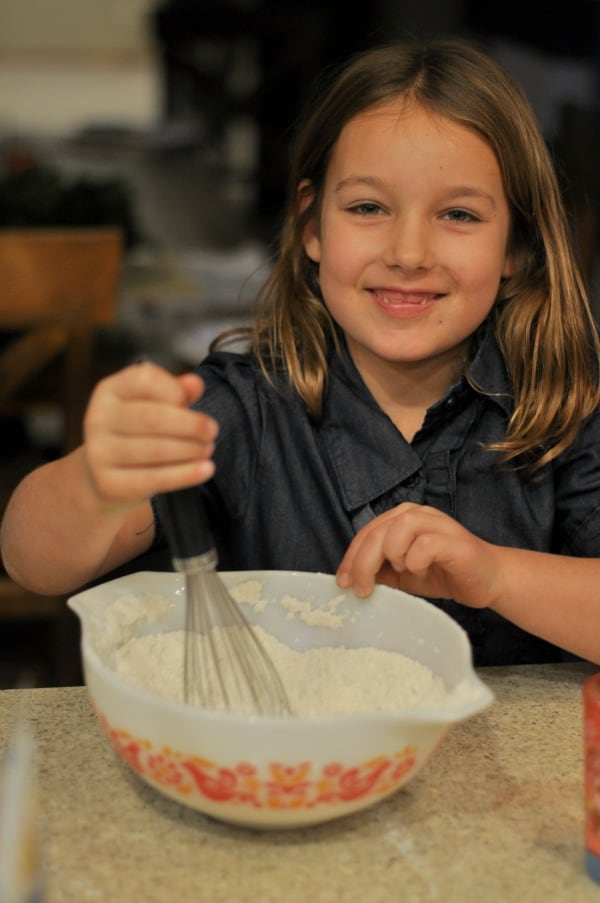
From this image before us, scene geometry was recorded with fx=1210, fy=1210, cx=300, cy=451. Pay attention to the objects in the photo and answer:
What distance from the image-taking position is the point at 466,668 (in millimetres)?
734

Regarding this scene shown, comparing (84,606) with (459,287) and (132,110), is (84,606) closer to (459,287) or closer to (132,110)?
(459,287)

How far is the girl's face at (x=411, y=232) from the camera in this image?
1.07 meters

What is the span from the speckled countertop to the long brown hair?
36 cm

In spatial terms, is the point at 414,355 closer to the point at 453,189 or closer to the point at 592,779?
the point at 453,189

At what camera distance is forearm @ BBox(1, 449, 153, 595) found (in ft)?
2.90

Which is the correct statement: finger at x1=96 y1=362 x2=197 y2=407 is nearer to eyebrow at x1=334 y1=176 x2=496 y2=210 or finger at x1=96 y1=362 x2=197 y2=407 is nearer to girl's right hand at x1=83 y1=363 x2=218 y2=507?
girl's right hand at x1=83 y1=363 x2=218 y2=507

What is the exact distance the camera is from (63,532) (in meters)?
0.92

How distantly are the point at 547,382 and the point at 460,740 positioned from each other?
1.32ft

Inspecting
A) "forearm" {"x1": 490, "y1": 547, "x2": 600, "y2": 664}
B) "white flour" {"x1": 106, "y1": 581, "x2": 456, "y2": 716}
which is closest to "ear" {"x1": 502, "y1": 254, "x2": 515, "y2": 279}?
"forearm" {"x1": 490, "y1": 547, "x2": 600, "y2": 664}

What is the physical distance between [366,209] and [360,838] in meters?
0.59

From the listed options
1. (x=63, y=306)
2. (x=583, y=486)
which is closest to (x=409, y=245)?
(x=583, y=486)

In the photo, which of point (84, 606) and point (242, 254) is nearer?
point (84, 606)

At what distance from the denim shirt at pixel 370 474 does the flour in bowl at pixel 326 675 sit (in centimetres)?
29

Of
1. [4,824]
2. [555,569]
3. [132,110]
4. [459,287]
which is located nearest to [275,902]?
[4,824]
